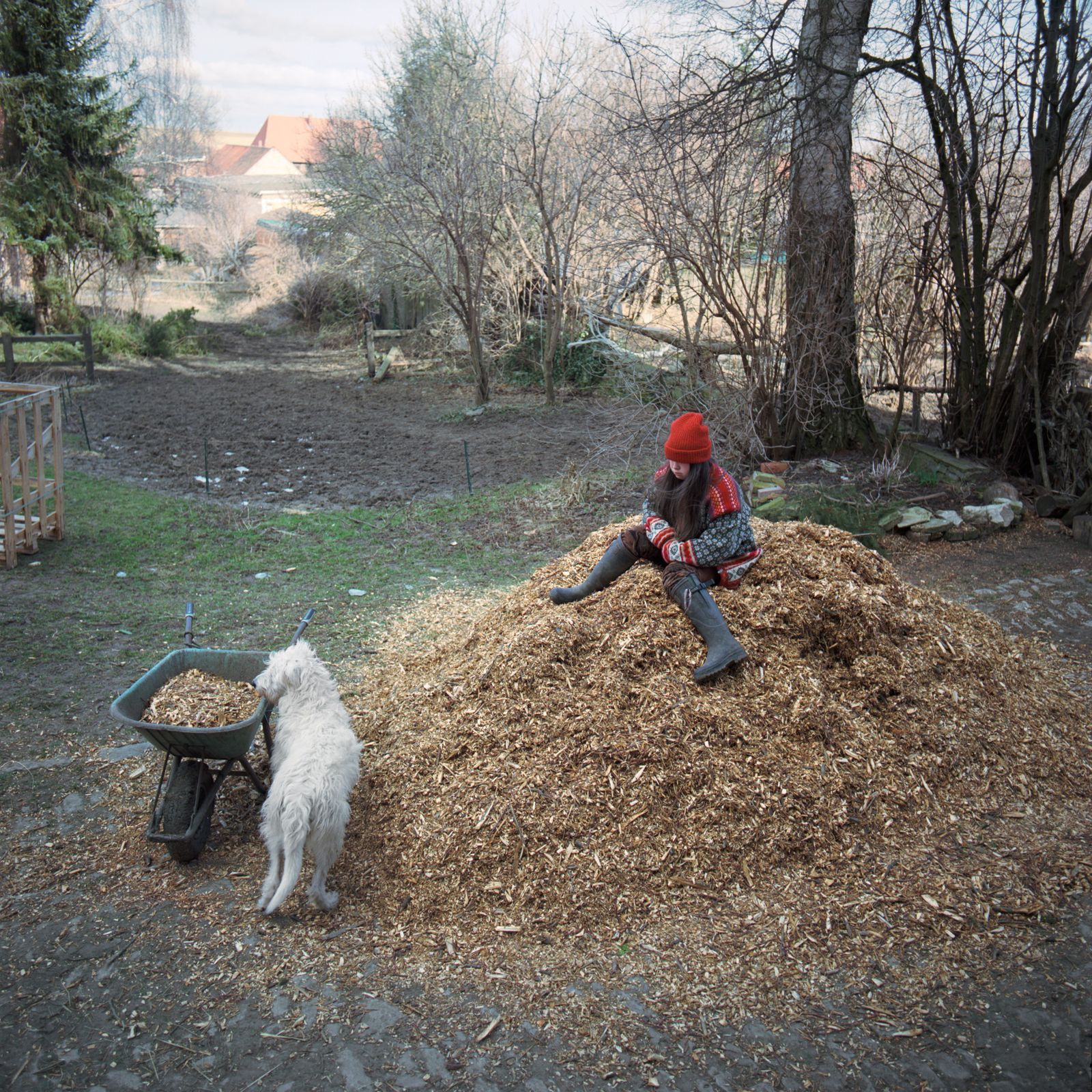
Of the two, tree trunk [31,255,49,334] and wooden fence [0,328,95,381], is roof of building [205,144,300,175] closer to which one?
tree trunk [31,255,49,334]

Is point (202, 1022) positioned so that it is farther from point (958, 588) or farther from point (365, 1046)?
point (958, 588)

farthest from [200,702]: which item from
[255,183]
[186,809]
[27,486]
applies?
[255,183]

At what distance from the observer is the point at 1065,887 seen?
3312mm

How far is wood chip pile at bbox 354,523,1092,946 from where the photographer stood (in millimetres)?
3279

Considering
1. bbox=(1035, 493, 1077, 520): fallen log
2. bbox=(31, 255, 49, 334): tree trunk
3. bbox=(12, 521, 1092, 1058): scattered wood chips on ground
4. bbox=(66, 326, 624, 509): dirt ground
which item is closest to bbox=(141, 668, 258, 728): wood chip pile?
bbox=(12, 521, 1092, 1058): scattered wood chips on ground

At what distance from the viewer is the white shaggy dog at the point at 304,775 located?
3.06m

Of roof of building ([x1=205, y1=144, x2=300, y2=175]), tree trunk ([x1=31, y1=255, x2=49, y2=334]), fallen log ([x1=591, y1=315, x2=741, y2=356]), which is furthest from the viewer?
roof of building ([x1=205, y1=144, x2=300, y2=175])

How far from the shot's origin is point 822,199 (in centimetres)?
840

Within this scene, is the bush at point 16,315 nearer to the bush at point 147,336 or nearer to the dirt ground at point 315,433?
the bush at point 147,336

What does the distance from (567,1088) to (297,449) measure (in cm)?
1033

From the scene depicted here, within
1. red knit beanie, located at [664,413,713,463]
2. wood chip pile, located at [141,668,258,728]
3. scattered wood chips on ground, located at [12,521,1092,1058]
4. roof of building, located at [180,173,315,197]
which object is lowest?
scattered wood chips on ground, located at [12,521,1092,1058]

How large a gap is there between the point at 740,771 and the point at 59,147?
2131cm

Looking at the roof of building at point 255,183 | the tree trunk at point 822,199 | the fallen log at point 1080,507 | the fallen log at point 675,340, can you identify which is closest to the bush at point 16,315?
the roof of building at point 255,183

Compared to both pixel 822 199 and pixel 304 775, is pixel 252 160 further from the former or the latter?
pixel 304 775
